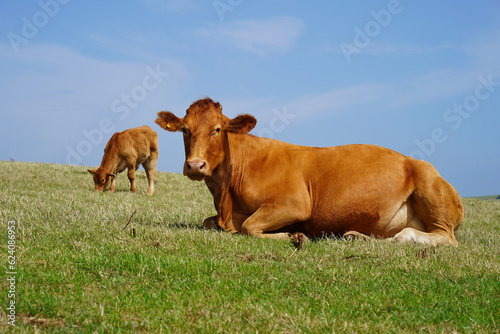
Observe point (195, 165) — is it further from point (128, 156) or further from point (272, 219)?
point (128, 156)

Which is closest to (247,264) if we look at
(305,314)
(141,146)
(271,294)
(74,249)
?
(271,294)

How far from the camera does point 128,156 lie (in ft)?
64.3

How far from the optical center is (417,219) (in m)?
7.87

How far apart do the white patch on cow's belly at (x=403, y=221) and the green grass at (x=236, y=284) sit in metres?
0.72

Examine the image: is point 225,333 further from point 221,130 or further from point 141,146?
point 141,146

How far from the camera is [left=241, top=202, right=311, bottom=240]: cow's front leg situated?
24.1ft

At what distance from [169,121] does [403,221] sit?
13.9 ft

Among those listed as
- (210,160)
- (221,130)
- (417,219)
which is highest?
(221,130)

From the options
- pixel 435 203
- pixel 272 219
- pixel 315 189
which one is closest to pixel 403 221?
pixel 435 203

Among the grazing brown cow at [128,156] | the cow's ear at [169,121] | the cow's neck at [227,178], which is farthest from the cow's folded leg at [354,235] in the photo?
the grazing brown cow at [128,156]

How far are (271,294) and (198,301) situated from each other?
70 centimetres

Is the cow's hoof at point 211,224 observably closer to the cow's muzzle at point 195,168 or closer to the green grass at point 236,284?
the green grass at point 236,284

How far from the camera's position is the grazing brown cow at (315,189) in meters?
7.45

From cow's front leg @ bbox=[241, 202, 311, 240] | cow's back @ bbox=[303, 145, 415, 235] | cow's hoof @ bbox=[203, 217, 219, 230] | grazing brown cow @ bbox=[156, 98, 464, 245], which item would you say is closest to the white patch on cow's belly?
grazing brown cow @ bbox=[156, 98, 464, 245]
